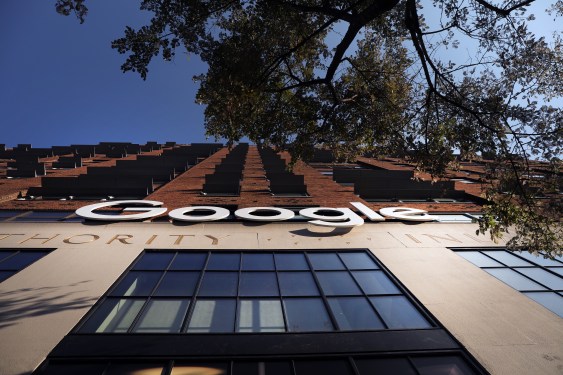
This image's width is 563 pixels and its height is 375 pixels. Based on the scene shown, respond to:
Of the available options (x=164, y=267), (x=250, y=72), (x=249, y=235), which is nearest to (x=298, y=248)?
(x=249, y=235)

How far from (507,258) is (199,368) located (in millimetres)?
15420

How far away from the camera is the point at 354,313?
1334 centimetres

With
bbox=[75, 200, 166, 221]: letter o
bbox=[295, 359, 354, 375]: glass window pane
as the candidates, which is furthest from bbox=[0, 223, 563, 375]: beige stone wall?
bbox=[295, 359, 354, 375]: glass window pane

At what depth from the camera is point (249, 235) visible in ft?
66.8

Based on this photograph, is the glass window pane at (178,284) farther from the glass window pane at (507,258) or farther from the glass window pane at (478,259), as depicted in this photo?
the glass window pane at (507,258)

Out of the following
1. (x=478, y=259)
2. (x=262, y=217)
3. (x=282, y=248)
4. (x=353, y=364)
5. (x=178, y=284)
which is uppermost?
(x=262, y=217)

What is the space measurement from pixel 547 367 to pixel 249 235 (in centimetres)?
1354

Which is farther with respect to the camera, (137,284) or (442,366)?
(137,284)

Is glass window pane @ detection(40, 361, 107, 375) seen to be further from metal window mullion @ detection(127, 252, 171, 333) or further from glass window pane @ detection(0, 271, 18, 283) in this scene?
glass window pane @ detection(0, 271, 18, 283)

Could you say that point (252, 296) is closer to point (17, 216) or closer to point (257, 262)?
point (257, 262)

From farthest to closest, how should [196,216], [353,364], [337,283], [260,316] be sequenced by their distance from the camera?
[196,216], [337,283], [260,316], [353,364]

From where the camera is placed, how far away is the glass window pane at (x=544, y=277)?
51.7 feet

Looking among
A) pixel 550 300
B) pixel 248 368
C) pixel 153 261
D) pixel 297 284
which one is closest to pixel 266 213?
pixel 153 261

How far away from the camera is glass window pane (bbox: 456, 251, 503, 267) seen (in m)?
17.7
